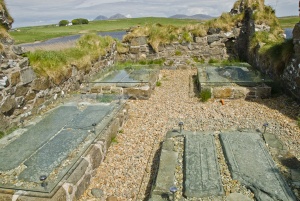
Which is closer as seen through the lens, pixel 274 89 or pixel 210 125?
pixel 210 125

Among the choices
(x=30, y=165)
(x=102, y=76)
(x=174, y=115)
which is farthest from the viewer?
(x=102, y=76)

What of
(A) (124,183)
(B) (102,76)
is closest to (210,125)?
(A) (124,183)

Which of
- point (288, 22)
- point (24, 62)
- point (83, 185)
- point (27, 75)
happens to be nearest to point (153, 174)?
point (83, 185)

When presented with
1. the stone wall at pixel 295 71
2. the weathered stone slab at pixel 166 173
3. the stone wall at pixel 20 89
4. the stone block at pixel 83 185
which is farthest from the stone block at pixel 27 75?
the stone wall at pixel 295 71

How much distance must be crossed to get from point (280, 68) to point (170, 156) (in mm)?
5643

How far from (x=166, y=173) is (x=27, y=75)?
14.3 feet

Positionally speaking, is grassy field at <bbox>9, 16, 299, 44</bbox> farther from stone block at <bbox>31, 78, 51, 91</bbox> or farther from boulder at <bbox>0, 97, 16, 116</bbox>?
boulder at <bbox>0, 97, 16, 116</bbox>

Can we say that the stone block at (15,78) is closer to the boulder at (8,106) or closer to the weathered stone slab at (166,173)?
the boulder at (8,106)

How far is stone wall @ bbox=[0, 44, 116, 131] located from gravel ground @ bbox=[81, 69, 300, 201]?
230cm

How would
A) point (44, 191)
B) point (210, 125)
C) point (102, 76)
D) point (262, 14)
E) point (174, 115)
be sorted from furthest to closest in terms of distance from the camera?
1. point (262, 14)
2. point (102, 76)
3. point (174, 115)
4. point (210, 125)
5. point (44, 191)

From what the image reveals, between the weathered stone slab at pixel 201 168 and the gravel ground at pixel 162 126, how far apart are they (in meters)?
0.16

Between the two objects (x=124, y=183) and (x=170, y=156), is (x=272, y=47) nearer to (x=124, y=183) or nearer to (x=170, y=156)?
(x=170, y=156)

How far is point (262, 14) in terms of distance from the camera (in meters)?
12.1

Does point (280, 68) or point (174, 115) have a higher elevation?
point (280, 68)
